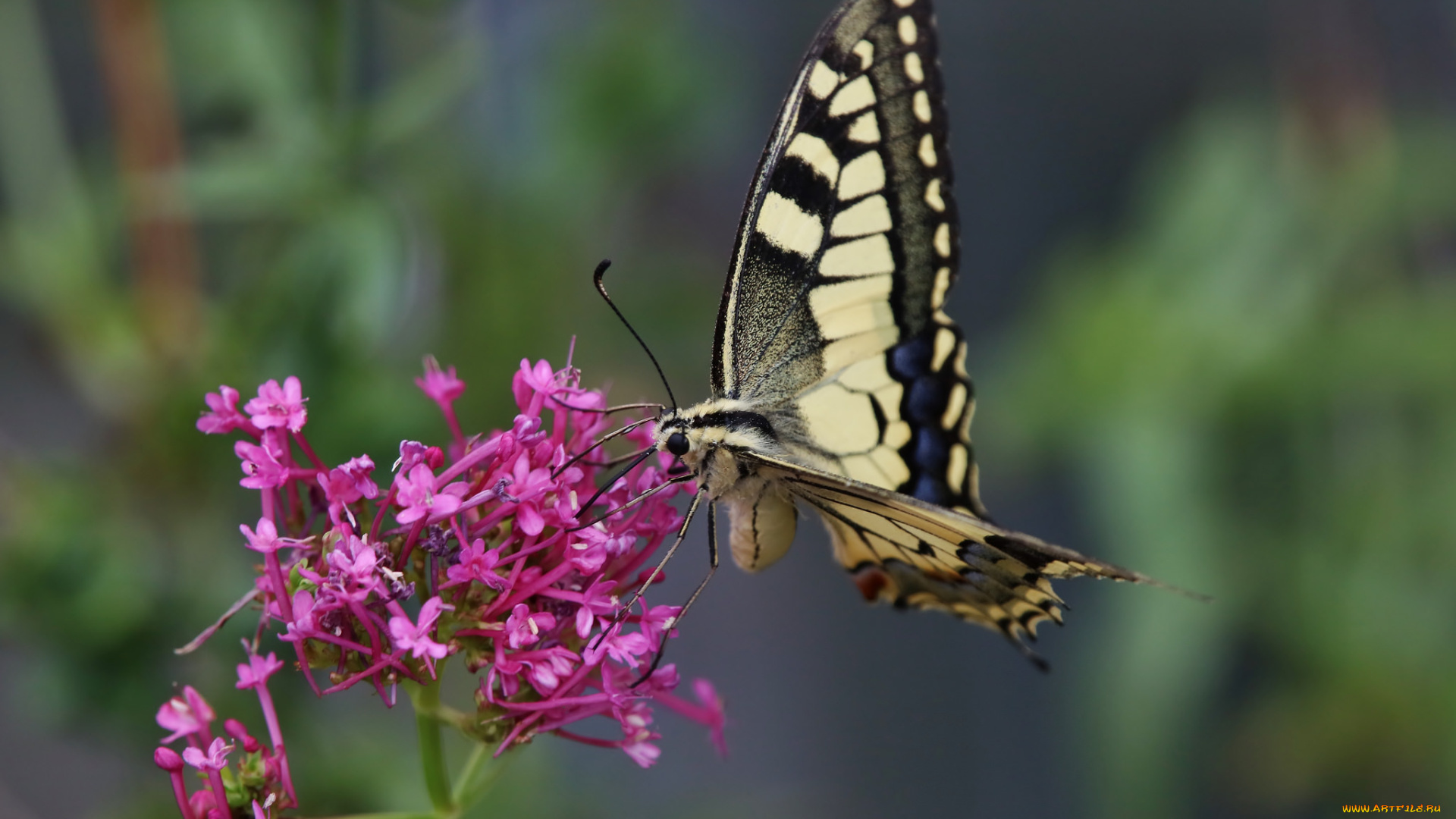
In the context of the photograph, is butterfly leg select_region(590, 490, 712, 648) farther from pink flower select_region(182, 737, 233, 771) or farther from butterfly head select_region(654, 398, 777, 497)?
pink flower select_region(182, 737, 233, 771)

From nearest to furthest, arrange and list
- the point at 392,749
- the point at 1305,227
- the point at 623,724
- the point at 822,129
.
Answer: the point at 623,724
the point at 822,129
the point at 392,749
the point at 1305,227

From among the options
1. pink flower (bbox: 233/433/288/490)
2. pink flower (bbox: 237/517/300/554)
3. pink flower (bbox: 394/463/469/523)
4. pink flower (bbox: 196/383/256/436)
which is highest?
pink flower (bbox: 196/383/256/436)

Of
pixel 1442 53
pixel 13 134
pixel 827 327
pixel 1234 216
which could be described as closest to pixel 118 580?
pixel 13 134

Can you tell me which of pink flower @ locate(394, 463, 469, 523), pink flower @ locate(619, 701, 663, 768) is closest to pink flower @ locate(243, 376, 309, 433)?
pink flower @ locate(394, 463, 469, 523)

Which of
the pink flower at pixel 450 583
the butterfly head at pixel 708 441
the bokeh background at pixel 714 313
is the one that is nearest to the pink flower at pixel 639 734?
the pink flower at pixel 450 583

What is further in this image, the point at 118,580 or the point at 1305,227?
the point at 1305,227

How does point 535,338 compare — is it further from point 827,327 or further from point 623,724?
point 623,724
